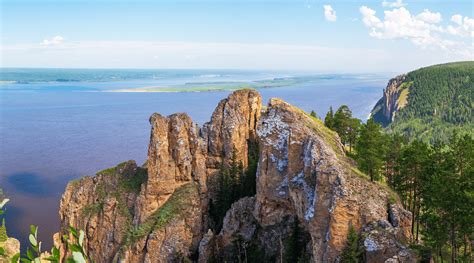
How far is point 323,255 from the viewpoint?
28.8m

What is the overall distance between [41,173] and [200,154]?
194 feet

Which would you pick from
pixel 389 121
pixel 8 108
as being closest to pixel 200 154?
pixel 389 121

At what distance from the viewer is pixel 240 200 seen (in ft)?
137

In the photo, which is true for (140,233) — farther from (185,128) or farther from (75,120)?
(75,120)

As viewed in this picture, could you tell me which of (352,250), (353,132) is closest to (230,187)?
(353,132)

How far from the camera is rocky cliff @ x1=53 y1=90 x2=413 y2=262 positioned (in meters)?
27.8

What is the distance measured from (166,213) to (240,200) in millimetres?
8222

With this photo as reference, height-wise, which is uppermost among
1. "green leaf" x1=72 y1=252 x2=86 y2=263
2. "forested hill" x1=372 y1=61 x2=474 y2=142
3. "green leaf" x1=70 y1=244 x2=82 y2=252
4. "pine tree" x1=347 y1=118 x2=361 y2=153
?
"green leaf" x1=70 y1=244 x2=82 y2=252

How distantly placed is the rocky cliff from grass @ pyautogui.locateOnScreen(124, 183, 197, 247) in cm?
11

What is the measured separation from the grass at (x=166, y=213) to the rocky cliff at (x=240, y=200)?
0.37ft

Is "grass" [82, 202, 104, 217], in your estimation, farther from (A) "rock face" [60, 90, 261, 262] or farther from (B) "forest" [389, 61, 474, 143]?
(B) "forest" [389, 61, 474, 143]

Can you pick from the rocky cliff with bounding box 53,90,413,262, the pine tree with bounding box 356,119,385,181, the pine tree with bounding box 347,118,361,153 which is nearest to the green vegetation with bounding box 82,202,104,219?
the rocky cliff with bounding box 53,90,413,262

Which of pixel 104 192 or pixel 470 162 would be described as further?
pixel 104 192

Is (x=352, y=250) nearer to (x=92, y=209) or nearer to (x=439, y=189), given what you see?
(x=439, y=189)
